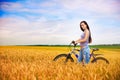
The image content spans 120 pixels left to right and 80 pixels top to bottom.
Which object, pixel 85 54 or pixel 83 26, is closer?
pixel 83 26

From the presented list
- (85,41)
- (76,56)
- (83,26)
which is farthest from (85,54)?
(83,26)

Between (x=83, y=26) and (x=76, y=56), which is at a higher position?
(x=83, y=26)

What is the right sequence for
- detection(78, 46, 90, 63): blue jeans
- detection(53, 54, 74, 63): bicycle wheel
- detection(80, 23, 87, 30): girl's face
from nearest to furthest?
1. detection(80, 23, 87, 30): girl's face
2. detection(78, 46, 90, 63): blue jeans
3. detection(53, 54, 74, 63): bicycle wheel

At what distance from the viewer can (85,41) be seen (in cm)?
414

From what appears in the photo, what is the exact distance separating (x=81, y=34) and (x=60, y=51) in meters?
0.67

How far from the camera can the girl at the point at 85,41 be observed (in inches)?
154

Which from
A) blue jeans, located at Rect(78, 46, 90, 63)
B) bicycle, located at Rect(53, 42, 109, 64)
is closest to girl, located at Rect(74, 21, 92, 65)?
blue jeans, located at Rect(78, 46, 90, 63)

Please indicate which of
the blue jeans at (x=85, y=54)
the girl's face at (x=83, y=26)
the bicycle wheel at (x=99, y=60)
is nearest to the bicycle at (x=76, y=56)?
the bicycle wheel at (x=99, y=60)

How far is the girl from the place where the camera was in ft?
12.9

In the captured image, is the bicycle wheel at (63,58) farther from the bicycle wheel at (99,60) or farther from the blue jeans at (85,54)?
the bicycle wheel at (99,60)

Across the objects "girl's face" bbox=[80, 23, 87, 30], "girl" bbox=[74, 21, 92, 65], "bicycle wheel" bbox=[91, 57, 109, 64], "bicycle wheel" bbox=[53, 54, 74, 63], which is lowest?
"bicycle wheel" bbox=[91, 57, 109, 64]

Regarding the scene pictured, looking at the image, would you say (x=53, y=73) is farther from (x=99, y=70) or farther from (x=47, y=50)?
(x=47, y=50)

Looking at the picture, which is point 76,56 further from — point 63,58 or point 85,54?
point 85,54

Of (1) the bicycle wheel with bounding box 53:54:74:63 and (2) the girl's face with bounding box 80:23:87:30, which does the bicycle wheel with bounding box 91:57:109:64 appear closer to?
(1) the bicycle wheel with bounding box 53:54:74:63
